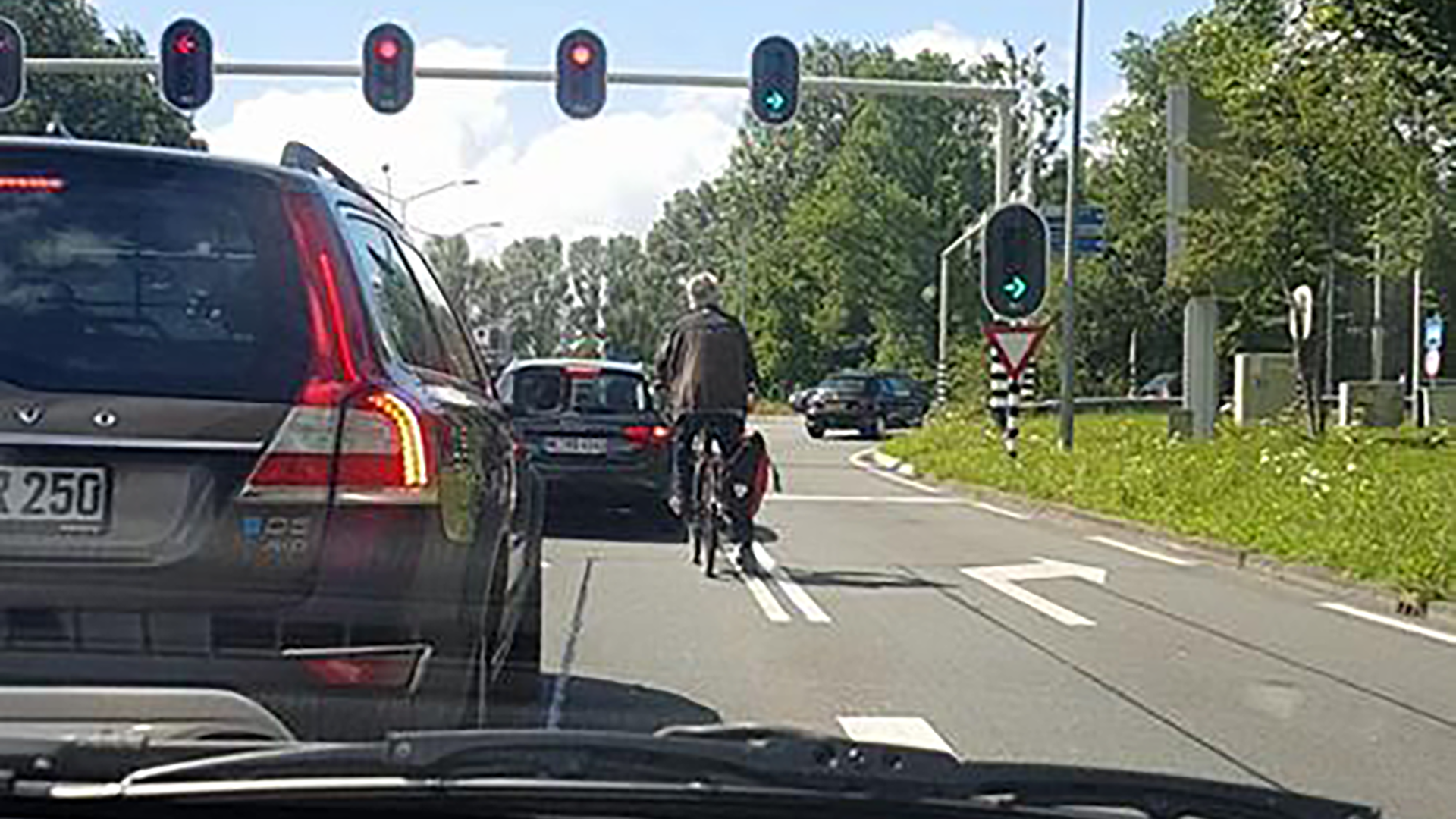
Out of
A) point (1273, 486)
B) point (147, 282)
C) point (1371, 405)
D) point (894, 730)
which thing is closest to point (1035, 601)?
point (894, 730)

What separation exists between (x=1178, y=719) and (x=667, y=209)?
13039 centimetres

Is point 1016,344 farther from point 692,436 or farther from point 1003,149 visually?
point 692,436

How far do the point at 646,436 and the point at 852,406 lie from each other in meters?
31.5

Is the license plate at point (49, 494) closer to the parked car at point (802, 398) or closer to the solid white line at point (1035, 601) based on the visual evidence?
the solid white line at point (1035, 601)

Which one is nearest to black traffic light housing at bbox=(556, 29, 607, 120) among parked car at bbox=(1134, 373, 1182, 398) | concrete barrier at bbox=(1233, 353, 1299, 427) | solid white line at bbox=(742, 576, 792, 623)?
solid white line at bbox=(742, 576, 792, 623)

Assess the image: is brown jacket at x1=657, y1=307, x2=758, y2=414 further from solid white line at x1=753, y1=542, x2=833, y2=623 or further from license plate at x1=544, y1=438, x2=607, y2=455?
license plate at x1=544, y1=438, x2=607, y2=455

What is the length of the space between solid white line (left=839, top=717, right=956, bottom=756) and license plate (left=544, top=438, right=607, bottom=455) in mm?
9185

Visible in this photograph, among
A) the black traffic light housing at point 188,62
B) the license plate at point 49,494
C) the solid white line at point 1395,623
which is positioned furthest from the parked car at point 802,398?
the license plate at point 49,494

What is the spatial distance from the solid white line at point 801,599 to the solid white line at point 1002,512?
7206 mm

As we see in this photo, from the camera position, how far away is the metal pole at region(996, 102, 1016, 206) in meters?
28.6

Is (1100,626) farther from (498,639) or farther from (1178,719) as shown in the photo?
(498,639)

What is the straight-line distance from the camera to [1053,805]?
3.83 metres

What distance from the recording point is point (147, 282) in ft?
16.6

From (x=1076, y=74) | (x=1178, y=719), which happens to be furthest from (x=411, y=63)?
(x=1178, y=719)
